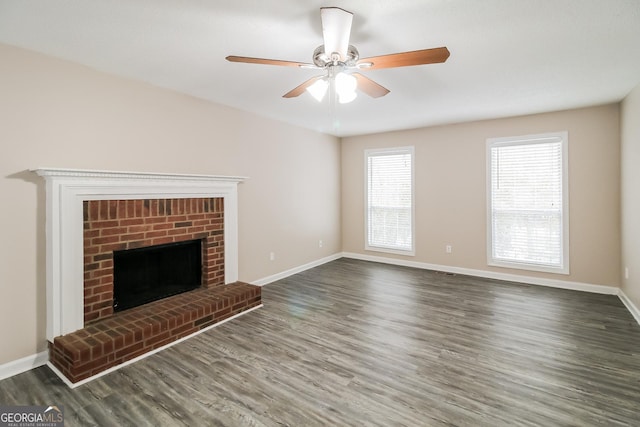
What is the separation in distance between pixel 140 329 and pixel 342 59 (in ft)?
8.52

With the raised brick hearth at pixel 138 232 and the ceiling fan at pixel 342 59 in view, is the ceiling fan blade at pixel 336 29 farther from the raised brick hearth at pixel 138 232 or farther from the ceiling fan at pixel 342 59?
the raised brick hearth at pixel 138 232

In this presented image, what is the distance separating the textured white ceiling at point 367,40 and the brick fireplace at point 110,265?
3.23ft

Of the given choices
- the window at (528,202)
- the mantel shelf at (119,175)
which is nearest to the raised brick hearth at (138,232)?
the mantel shelf at (119,175)

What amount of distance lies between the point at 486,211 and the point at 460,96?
205 cm

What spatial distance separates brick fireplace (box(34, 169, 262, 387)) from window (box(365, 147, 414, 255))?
3.03 meters

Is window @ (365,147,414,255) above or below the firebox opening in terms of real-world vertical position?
above

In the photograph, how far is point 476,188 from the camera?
4.89 m

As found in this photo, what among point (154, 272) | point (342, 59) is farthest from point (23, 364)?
point (342, 59)

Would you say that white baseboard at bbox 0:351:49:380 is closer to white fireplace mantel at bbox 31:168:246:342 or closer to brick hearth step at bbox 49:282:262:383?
brick hearth step at bbox 49:282:262:383

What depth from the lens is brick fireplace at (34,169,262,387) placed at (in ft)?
7.89

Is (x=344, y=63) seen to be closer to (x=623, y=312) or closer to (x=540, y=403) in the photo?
(x=540, y=403)

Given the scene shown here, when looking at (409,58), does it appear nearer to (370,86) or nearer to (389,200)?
(370,86)

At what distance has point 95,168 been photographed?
2797 millimetres

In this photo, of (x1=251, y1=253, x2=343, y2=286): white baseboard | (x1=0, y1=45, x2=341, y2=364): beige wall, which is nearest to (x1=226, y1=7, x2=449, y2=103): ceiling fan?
(x1=0, y1=45, x2=341, y2=364): beige wall
